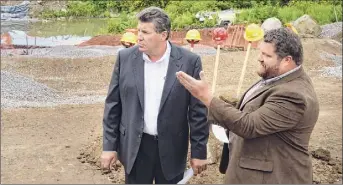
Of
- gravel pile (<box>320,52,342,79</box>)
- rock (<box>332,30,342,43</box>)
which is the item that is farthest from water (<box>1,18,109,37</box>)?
gravel pile (<box>320,52,342,79</box>)

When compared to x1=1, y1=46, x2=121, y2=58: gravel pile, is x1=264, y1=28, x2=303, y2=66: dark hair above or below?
above

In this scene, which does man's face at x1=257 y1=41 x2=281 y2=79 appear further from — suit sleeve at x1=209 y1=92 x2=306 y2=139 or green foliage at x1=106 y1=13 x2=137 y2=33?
green foliage at x1=106 y1=13 x2=137 y2=33

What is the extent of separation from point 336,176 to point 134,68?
10.7ft

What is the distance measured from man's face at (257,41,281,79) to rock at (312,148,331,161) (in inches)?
143

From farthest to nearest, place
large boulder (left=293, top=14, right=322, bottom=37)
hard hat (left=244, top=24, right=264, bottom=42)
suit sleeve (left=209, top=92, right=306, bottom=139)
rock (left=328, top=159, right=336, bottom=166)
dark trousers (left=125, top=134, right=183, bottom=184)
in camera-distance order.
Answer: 1. large boulder (left=293, top=14, right=322, bottom=37)
2. rock (left=328, top=159, right=336, bottom=166)
3. hard hat (left=244, top=24, right=264, bottom=42)
4. dark trousers (left=125, top=134, right=183, bottom=184)
5. suit sleeve (left=209, top=92, right=306, bottom=139)

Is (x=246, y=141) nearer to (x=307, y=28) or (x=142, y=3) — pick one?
(x=307, y=28)

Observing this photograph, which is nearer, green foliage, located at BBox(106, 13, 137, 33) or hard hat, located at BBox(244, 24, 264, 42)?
hard hat, located at BBox(244, 24, 264, 42)

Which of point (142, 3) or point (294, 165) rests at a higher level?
point (294, 165)

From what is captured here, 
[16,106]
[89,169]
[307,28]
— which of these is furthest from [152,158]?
[307,28]

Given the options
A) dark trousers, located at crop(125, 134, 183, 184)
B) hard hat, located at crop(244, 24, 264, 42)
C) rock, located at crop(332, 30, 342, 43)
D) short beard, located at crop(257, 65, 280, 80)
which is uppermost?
short beard, located at crop(257, 65, 280, 80)

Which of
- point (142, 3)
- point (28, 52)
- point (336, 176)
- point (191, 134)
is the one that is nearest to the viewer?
point (191, 134)

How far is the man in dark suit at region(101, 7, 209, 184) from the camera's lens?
111 inches

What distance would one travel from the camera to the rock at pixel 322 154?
18.6 ft

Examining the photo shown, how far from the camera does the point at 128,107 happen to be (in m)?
2.86
